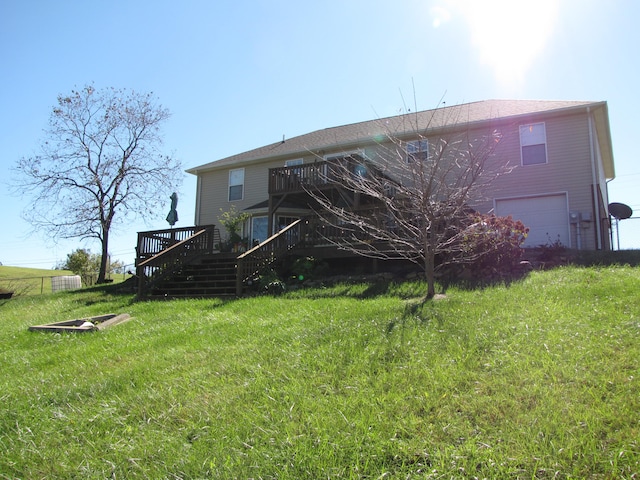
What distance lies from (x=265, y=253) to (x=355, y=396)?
8442 millimetres

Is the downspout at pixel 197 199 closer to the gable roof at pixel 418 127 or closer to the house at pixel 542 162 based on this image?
the gable roof at pixel 418 127

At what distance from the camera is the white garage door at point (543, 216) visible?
43.1 ft

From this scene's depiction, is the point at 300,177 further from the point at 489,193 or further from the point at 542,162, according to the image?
the point at 542,162

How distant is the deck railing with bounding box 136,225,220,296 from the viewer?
12094mm

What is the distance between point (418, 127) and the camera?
1438cm

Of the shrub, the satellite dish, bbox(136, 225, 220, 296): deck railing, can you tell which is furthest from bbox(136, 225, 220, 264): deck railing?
the satellite dish

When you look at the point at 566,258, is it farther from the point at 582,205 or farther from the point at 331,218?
the point at 331,218

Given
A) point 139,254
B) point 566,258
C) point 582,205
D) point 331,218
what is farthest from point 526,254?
point 139,254

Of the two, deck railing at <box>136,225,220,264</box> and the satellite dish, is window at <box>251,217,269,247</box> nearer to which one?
deck railing at <box>136,225,220,264</box>

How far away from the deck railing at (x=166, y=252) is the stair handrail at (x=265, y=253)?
241 centimetres

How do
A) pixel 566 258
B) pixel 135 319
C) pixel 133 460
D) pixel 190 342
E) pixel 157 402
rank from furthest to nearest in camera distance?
pixel 566 258 → pixel 135 319 → pixel 190 342 → pixel 157 402 → pixel 133 460

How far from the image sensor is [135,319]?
842 cm

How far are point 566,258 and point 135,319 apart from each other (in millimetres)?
9647

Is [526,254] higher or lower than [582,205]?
lower
